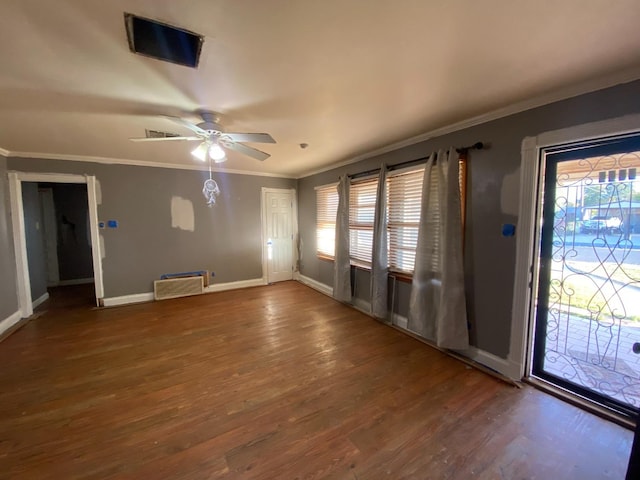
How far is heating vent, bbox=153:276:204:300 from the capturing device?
4.55 metres

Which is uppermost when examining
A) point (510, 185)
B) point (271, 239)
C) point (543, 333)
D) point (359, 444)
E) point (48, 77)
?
point (48, 77)

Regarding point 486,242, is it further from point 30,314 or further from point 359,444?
point 30,314

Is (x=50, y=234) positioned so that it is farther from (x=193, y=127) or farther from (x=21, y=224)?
(x=193, y=127)

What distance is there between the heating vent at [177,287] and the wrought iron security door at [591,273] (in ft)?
16.2

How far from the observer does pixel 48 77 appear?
1.70 metres

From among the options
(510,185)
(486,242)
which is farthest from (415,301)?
(510,185)

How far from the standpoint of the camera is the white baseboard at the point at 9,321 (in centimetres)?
332

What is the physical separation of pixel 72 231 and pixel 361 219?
21.4 feet

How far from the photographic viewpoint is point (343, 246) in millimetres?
4234

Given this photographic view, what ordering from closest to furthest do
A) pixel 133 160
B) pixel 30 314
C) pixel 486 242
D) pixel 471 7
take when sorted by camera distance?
pixel 471 7 < pixel 486 242 < pixel 30 314 < pixel 133 160

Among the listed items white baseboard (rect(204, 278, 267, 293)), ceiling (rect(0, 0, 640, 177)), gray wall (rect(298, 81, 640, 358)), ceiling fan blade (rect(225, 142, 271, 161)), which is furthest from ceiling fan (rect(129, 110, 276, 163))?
white baseboard (rect(204, 278, 267, 293))

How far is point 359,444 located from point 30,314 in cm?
507

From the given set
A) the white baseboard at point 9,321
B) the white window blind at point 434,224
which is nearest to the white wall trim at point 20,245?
the white baseboard at point 9,321

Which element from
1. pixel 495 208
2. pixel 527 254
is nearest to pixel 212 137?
pixel 495 208
